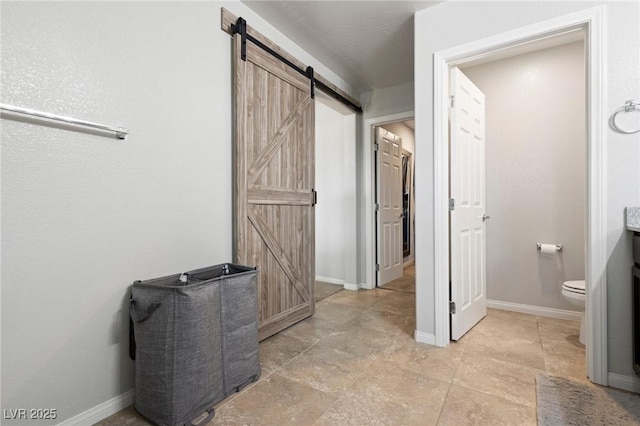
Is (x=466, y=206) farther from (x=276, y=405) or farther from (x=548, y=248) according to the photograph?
(x=276, y=405)

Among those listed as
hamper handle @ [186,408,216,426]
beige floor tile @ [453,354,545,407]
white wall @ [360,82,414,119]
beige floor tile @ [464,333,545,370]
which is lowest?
beige floor tile @ [464,333,545,370]

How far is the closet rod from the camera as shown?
1.16 meters

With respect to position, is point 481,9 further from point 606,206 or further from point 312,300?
point 312,300

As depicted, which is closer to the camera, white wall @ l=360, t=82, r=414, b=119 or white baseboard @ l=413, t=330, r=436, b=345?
white baseboard @ l=413, t=330, r=436, b=345

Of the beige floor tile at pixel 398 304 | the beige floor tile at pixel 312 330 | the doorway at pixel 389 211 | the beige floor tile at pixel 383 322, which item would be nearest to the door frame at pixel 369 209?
the doorway at pixel 389 211

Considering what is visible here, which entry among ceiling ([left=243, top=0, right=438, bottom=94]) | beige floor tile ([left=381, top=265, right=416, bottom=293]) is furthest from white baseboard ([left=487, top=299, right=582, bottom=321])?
ceiling ([left=243, top=0, right=438, bottom=94])

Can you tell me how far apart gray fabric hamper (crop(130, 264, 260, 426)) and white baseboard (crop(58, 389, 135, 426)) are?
0.46 feet

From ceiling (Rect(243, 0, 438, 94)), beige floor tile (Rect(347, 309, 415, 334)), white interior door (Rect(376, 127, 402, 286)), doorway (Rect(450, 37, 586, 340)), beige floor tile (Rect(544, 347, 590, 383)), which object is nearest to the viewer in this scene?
beige floor tile (Rect(544, 347, 590, 383))

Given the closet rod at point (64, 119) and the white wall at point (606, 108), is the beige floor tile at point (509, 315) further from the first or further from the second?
the closet rod at point (64, 119)

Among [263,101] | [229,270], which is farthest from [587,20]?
[229,270]

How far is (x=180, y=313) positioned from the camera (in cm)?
136

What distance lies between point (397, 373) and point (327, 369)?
0.42 metres

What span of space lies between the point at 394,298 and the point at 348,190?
141 centimetres

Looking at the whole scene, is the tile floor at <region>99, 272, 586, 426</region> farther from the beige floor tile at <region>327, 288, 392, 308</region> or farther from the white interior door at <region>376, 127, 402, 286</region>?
the white interior door at <region>376, 127, 402, 286</region>
